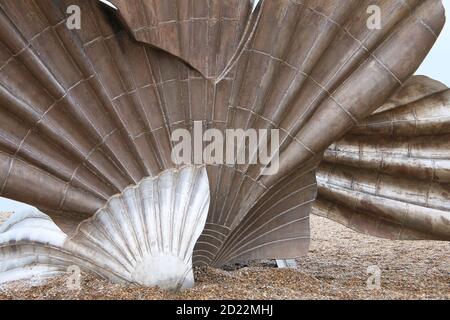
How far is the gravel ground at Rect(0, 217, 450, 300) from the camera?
4.52 metres

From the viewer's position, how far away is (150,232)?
4750 millimetres

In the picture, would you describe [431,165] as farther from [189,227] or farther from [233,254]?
[189,227]

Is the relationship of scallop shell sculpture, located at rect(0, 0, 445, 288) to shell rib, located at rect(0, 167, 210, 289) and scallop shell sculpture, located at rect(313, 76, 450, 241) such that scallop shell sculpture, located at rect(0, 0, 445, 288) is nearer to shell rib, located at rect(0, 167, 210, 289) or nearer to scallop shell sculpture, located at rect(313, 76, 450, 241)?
shell rib, located at rect(0, 167, 210, 289)

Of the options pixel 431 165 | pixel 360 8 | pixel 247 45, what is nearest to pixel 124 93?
pixel 247 45

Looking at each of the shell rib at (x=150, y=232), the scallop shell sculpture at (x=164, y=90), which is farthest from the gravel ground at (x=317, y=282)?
the scallop shell sculpture at (x=164, y=90)

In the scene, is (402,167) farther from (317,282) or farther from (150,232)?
(150,232)

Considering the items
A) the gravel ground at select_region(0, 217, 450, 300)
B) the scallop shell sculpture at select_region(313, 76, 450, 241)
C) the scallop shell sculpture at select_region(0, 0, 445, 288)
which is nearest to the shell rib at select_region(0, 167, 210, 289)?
the scallop shell sculpture at select_region(0, 0, 445, 288)

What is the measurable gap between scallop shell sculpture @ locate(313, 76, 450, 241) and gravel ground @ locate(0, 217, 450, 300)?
0.65m

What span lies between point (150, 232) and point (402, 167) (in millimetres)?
3103

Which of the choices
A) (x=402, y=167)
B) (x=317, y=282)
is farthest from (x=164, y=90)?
(x=402, y=167)

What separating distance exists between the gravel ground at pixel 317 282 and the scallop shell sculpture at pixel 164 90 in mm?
316

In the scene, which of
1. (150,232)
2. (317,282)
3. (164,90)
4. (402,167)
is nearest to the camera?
(150,232)

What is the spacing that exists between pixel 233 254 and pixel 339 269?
1.85m
